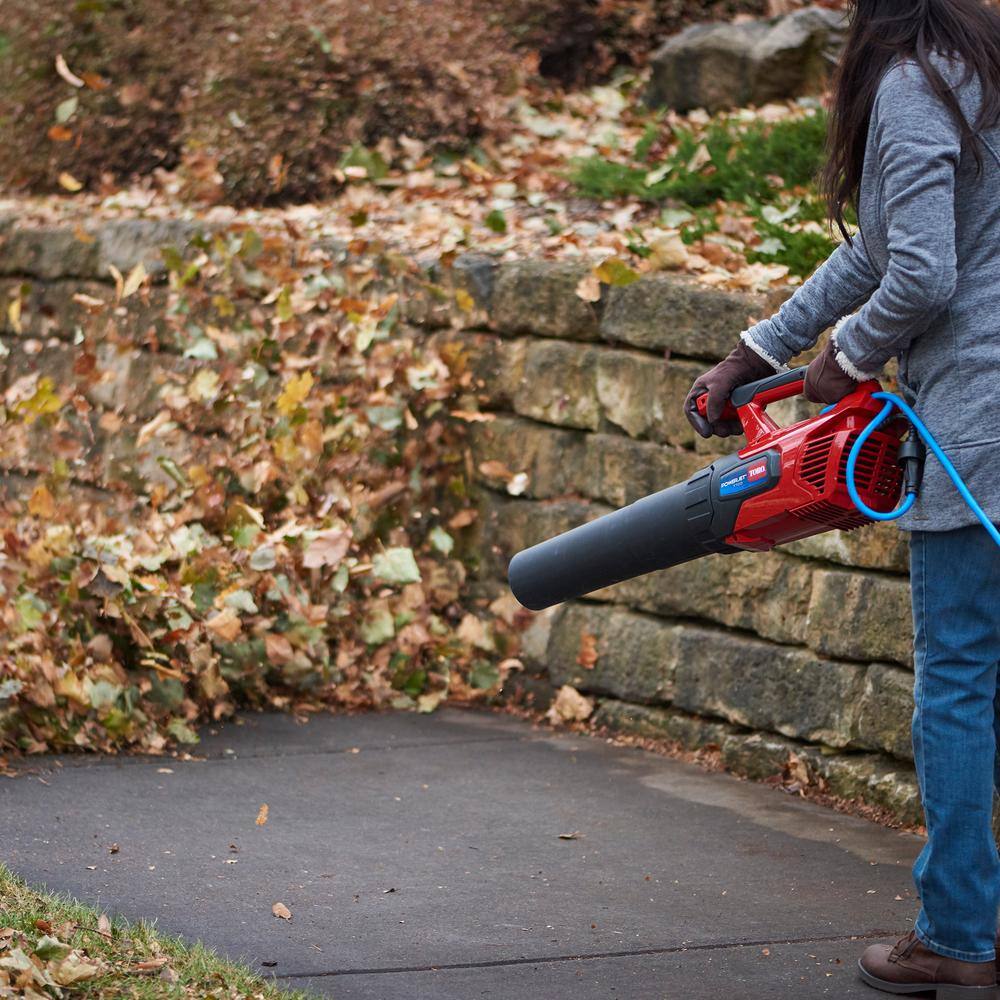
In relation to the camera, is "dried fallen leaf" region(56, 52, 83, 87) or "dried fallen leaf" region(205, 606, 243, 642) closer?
"dried fallen leaf" region(205, 606, 243, 642)

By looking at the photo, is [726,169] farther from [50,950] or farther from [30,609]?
[50,950]

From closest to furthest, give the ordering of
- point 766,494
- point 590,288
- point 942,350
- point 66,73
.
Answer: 1. point 942,350
2. point 766,494
3. point 590,288
4. point 66,73

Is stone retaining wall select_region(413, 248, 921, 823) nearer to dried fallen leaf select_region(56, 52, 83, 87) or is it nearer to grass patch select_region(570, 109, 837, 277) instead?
grass patch select_region(570, 109, 837, 277)

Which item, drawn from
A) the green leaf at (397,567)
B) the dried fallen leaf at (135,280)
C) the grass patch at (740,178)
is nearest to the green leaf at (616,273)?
the grass patch at (740,178)

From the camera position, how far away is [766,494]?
264 cm

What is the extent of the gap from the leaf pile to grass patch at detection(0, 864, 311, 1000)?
133 cm

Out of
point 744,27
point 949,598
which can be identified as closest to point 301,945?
point 949,598

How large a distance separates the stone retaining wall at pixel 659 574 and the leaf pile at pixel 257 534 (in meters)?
0.14

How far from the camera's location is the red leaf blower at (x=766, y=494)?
2537 mm

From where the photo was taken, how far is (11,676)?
4.09 meters

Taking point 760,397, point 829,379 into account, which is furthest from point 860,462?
point 760,397

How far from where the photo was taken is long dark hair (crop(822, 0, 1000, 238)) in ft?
7.88

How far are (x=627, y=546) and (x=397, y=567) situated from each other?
204cm

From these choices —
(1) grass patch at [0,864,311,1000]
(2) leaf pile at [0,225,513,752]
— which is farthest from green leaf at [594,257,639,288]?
(1) grass patch at [0,864,311,1000]
